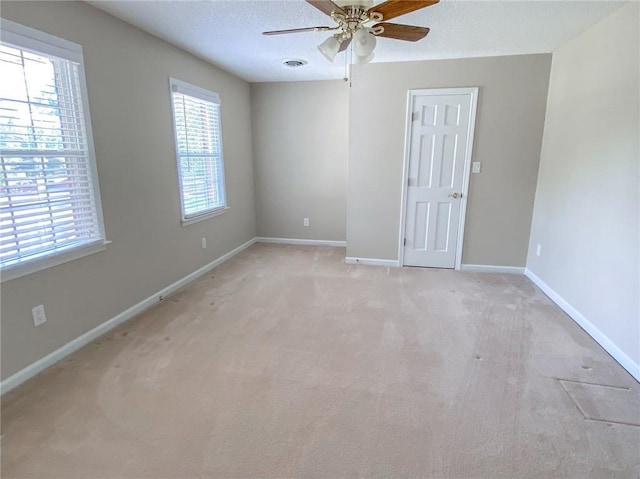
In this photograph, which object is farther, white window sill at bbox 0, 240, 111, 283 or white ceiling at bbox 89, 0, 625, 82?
white ceiling at bbox 89, 0, 625, 82

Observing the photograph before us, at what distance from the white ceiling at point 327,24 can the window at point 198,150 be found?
1.47 ft

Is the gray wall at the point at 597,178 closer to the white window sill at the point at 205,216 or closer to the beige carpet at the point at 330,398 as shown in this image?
the beige carpet at the point at 330,398

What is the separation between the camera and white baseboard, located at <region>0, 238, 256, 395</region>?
2.05 metres

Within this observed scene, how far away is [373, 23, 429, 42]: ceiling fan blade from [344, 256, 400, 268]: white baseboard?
261cm

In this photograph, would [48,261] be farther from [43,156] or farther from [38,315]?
[43,156]

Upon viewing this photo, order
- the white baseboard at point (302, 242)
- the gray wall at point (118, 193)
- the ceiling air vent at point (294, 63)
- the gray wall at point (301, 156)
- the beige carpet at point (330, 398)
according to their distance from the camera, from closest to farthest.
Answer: the beige carpet at point (330, 398), the gray wall at point (118, 193), the ceiling air vent at point (294, 63), the gray wall at point (301, 156), the white baseboard at point (302, 242)

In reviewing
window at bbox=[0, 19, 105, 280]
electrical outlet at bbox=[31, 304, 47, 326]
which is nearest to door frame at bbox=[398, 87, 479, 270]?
window at bbox=[0, 19, 105, 280]

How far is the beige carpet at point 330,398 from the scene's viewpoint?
156 centimetres

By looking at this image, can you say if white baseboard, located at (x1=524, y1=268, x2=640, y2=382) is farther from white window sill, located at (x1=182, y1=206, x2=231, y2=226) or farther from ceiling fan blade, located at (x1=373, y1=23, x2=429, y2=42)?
white window sill, located at (x1=182, y1=206, x2=231, y2=226)

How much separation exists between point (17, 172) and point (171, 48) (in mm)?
1931

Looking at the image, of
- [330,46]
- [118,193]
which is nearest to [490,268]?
[330,46]

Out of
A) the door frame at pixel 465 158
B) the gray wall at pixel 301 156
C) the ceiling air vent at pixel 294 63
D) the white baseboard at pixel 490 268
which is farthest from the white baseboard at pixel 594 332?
the ceiling air vent at pixel 294 63

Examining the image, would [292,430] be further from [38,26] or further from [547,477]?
[38,26]

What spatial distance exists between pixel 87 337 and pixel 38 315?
1.38 feet
